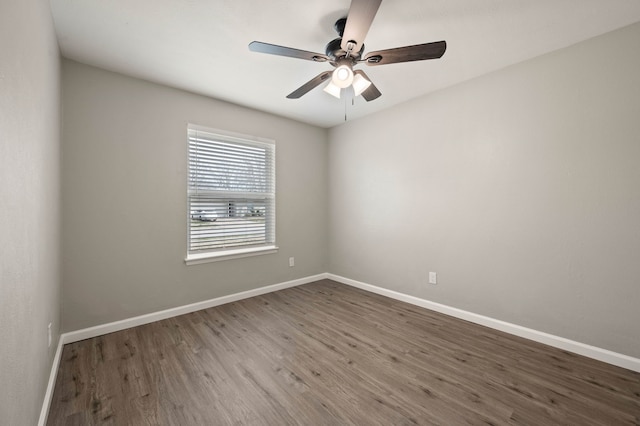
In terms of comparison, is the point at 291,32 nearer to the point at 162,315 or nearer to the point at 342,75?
the point at 342,75

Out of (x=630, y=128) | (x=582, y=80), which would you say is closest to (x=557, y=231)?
(x=630, y=128)

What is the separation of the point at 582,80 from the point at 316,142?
3017mm

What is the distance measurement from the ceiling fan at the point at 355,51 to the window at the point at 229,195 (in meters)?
1.60

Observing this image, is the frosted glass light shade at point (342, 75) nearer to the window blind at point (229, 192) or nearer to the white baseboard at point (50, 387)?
the window blind at point (229, 192)

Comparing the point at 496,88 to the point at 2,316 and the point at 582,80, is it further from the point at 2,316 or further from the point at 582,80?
the point at 2,316

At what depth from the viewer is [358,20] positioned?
1.51 meters

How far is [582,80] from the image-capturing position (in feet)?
7.04

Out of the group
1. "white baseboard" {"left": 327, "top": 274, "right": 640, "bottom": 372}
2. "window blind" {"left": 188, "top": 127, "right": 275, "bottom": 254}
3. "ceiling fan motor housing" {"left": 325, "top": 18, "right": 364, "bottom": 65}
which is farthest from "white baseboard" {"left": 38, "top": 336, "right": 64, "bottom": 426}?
"white baseboard" {"left": 327, "top": 274, "right": 640, "bottom": 372}

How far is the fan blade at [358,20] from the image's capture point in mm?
1396

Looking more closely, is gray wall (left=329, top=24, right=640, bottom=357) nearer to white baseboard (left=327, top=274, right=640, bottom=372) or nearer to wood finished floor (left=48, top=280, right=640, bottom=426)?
white baseboard (left=327, top=274, right=640, bottom=372)

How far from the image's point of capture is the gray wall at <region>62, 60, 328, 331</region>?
93.4 inches

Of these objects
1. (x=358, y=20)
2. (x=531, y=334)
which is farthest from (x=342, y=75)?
(x=531, y=334)

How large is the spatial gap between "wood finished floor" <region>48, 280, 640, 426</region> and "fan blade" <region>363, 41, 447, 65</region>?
2.14 metres

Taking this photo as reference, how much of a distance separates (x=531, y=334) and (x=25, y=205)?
3.58 meters
